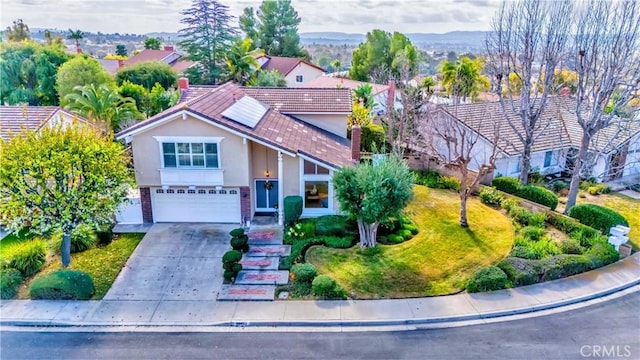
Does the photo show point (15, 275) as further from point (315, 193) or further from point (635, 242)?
point (635, 242)

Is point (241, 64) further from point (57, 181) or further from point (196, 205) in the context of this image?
point (57, 181)

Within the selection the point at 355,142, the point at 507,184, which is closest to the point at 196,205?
the point at 355,142

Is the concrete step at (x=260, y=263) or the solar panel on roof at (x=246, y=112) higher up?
the solar panel on roof at (x=246, y=112)

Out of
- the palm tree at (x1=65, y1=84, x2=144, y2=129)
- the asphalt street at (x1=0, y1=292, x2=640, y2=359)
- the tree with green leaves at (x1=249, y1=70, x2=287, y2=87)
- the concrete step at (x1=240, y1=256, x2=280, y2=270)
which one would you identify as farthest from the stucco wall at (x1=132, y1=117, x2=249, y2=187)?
the tree with green leaves at (x1=249, y1=70, x2=287, y2=87)

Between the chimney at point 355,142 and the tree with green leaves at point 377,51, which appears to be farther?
the tree with green leaves at point 377,51

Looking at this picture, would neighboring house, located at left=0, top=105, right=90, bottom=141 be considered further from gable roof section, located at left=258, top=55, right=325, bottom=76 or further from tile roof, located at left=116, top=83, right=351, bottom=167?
gable roof section, located at left=258, top=55, right=325, bottom=76

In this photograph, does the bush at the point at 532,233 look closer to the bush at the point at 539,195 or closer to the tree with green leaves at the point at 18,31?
the bush at the point at 539,195

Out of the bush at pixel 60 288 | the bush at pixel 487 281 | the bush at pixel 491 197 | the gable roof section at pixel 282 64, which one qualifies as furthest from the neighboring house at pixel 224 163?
the gable roof section at pixel 282 64

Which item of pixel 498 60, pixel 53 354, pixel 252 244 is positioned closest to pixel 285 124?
pixel 252 244
